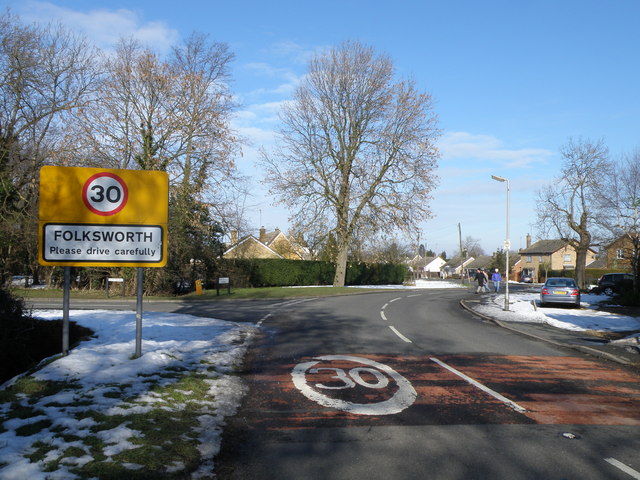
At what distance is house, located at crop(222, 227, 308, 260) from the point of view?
4294 cm

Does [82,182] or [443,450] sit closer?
[443,450]

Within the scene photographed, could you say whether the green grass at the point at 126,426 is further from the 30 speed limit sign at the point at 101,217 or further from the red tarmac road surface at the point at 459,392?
the 30 speed limit sign at the point at 101,217

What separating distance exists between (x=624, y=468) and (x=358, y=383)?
3.77 m

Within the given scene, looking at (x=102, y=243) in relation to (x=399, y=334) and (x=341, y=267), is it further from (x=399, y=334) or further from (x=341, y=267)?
(x=341, y=267)

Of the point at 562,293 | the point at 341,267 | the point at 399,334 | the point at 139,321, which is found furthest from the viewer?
the point at 341,267

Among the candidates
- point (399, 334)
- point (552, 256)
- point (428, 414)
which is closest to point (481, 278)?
point (399, 334)

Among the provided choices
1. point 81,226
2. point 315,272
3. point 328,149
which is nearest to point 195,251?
point 328,149

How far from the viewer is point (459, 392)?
23.7 feet

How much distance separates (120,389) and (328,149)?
112ft

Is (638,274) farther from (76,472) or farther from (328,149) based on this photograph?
(76,472)

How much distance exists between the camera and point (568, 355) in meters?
10.9

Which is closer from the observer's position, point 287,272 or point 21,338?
point 21,338

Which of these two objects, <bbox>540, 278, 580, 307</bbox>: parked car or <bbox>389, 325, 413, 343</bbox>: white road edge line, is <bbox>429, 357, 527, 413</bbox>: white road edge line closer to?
<bbox>389, 325, 413, 343</bbox>: white road edge line

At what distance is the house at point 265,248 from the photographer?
42938 mm
